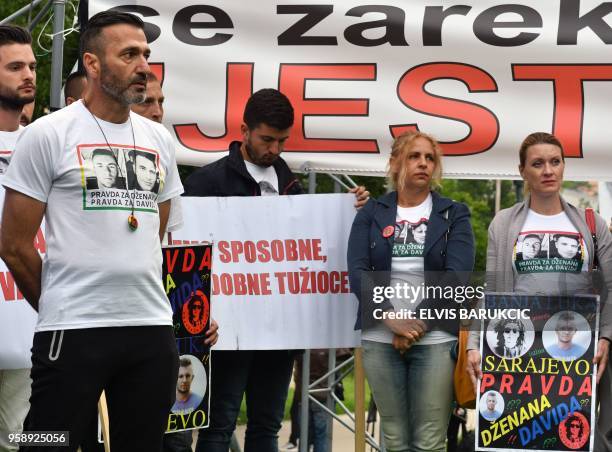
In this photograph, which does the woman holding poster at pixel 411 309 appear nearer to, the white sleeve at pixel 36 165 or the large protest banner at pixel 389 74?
the large protest banner at pixel 389 74

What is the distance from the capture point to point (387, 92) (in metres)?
6.94

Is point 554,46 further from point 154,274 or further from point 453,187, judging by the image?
point 453,187

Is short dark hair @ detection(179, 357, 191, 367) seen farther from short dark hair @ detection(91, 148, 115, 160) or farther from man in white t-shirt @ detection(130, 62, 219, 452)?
short dark hair @ detection(91, 148, 115, 160)

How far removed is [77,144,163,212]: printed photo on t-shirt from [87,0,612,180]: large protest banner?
10.3 feet

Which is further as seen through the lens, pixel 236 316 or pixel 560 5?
pixel 560 5

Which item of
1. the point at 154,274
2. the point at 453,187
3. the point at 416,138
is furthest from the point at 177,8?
the point at 453,187

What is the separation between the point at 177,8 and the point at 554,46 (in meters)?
2.35

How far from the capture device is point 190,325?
218 inches

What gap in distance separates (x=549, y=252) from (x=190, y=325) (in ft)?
5.99

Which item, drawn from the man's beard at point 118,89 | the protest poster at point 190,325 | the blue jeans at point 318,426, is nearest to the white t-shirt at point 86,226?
the man's beard at point 118,89

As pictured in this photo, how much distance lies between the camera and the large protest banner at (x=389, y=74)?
22.3 ft

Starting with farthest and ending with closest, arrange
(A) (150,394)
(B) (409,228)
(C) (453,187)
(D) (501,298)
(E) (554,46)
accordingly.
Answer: (C) (453,187), (E) (554,46), (B) (409,228), (D) (501,298), (A) (150,394)

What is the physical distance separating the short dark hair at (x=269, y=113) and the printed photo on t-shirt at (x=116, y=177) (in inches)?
83.7

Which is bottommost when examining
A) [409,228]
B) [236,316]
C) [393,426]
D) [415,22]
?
[393,426]
